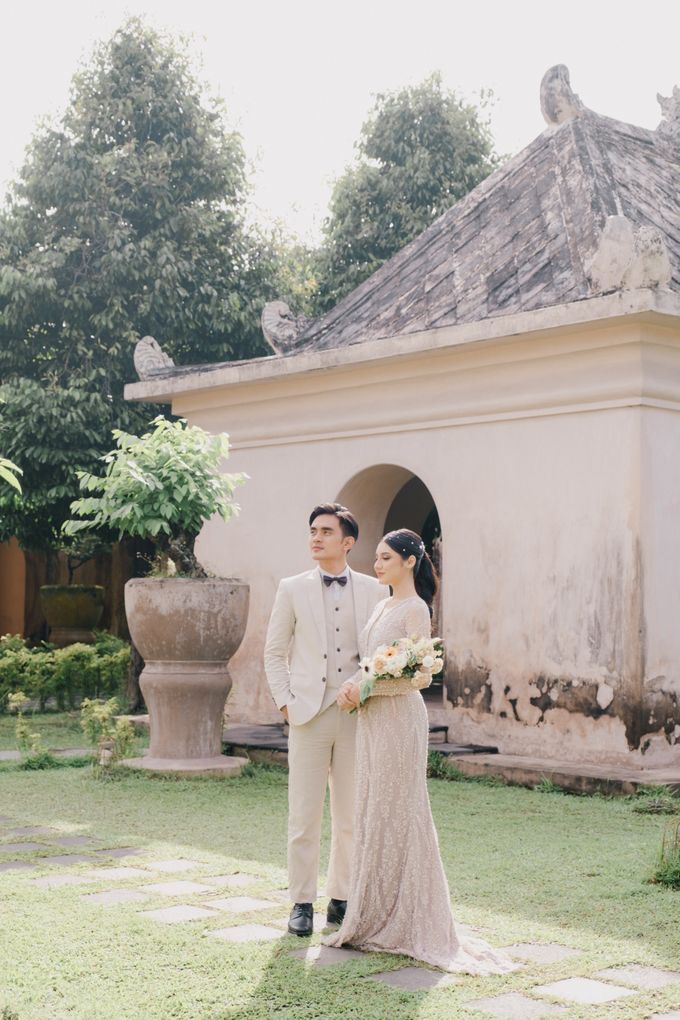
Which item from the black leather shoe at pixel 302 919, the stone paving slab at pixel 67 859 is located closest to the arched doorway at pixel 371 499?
the stone paving slab at pixel 67 859

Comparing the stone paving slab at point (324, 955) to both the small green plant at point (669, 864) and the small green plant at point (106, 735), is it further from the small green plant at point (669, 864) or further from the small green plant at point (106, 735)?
the small green plant at point (106, 735)

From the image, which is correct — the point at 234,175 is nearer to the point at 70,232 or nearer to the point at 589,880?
the point at 70,232

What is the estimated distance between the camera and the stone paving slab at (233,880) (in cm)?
632

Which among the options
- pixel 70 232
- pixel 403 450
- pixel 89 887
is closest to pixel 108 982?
pixel 89 887

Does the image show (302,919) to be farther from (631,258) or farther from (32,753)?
(32,753)

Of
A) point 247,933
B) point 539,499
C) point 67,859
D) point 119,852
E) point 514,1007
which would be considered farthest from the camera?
point 539,499

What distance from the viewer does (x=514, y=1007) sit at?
4.45m

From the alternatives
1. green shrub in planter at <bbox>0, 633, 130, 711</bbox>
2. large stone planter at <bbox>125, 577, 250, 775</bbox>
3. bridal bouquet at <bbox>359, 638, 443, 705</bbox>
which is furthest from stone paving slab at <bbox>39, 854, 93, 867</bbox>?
green shrub in planter at <bbox>0, 633, 130, 711</bbox>

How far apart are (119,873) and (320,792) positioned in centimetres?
148

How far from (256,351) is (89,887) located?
35.6 feet

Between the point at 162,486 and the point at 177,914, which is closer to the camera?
the point at 177,914

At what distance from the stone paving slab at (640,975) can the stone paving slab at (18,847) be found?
11.5ft

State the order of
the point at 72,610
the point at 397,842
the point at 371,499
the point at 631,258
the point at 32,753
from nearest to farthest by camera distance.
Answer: the point at 397,842 → the point at 631,258 → the point at 32,753 → the point at 371,499 → the point at 72,610

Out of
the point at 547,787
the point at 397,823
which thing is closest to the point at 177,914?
the point at 397,823
